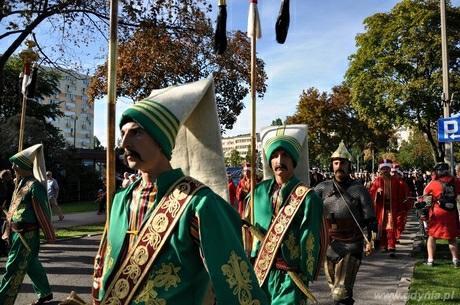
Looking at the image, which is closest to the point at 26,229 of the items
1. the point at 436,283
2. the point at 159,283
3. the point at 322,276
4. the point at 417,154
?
the point at 322,276

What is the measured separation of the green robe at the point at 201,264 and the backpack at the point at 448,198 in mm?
7501

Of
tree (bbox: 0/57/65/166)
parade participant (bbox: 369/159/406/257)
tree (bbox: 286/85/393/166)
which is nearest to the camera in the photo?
parade participant (bbox: 369/159/406/257)

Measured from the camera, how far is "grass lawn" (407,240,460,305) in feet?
21.1

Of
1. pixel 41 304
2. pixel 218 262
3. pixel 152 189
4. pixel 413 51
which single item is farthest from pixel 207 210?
pixel 413 51

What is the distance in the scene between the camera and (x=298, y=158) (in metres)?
4.55

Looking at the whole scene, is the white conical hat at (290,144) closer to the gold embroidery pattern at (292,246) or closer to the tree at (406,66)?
the gold embroidery pattern at (292,246)

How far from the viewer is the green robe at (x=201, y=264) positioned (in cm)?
193

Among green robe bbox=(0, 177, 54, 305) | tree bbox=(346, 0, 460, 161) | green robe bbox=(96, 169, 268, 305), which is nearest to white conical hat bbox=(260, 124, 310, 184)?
green robe bbox=(96, 169, 268, 305)

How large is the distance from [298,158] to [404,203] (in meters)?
7.56

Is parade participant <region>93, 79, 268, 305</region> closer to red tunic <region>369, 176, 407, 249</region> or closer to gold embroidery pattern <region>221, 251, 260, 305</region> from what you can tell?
gold embroidery pattern <region>221, 251, 260, 305</region>

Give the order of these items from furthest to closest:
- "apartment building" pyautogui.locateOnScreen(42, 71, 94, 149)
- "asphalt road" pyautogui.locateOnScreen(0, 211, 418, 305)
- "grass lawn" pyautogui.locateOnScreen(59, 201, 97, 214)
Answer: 1. "apartment building" pyautogui.locateOnScreen(42, 71, 94, 149)
2. "grass lawn" pyautogui.locateOnScreen(59, 201, 97, 214)
3. "asphalt road" pyautogui.locateOnScreen(0, 211, 418, 305)

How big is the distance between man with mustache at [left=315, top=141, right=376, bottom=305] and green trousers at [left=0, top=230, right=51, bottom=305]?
3.47m

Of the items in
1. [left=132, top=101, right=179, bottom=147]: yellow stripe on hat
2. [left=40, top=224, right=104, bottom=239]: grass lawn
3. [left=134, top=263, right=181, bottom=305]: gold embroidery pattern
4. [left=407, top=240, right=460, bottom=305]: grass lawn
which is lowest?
[left=40, top=224, right=104, bottom=239]: grass lawn

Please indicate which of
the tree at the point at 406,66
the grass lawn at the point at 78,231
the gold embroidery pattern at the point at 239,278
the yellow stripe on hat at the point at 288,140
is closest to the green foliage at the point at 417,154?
the tree at the point at 406,66
